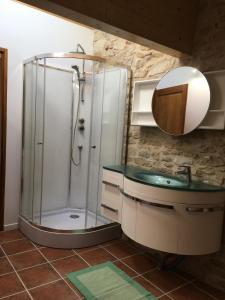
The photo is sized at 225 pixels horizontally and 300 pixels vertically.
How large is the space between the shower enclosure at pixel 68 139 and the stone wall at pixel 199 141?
36 centimetres

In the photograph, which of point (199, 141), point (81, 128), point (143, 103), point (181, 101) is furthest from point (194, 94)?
point (81, 128)

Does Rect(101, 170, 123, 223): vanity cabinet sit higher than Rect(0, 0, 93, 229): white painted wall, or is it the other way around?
Rect(0, 0, 93, 229): white painted wall

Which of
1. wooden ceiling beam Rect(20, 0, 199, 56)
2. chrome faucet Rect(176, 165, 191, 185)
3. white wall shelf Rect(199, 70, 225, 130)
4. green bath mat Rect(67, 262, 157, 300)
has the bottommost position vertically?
green bath mat Rect(67, 262, 157, 300)

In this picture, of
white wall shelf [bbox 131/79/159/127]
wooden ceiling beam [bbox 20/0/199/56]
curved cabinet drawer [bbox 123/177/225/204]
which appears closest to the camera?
wooden ceiling beam [bbox 20/0/199/56]

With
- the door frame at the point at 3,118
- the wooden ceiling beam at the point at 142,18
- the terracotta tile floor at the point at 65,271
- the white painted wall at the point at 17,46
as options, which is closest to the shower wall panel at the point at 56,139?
the white painted wall at the point at 17,46

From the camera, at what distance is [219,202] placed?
81.5 inches

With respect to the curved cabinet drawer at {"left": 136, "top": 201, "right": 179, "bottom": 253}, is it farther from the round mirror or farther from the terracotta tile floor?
the round mirror

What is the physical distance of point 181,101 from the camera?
2418mm

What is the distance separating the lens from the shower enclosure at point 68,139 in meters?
2.91

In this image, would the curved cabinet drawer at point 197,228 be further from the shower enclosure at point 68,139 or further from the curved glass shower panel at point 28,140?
the curved glass shower panel at point 28,140

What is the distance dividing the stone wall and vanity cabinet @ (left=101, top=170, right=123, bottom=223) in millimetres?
418

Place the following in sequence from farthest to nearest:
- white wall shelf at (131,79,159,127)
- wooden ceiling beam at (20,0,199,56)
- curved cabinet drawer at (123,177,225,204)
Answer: white wall shelf at (131,79,159,127)
curved cabinet drawer at (123,177,225,204)
wooden ceiling beam at (20,0,199,56)

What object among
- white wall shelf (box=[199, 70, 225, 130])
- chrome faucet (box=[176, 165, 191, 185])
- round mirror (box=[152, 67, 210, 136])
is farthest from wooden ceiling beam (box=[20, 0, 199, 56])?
chrome faucet (box=[176, 165, 191, 185])

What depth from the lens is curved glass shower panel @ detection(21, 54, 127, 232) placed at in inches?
118
